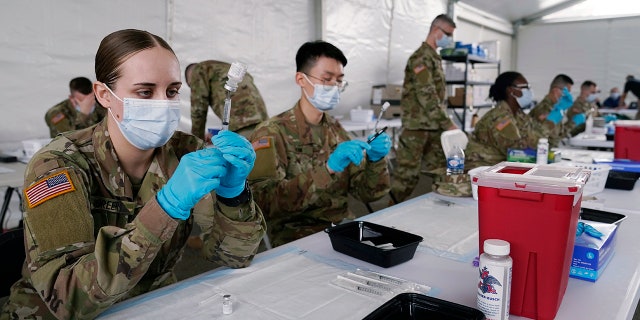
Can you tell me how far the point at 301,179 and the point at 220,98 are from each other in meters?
1.45

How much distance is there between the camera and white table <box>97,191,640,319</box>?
0.90 m

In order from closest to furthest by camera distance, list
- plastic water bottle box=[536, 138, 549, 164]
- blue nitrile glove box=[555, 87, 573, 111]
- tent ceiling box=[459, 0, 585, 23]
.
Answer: plastic water bottle box=[536, 138, 549, 164]
blue nitrile glove box=[555, 87, 573, 111]
tent ceiling box=[459, 0, 585, 23]

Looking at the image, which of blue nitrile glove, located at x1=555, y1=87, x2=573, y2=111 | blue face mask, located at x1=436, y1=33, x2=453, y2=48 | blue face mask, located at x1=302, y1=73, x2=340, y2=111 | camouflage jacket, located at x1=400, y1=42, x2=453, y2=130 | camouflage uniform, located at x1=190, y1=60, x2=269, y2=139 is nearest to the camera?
blue face mask, located at x1=302, y1=73, x2=340, y2=111

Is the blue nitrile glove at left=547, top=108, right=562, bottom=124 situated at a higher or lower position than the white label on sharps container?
higher

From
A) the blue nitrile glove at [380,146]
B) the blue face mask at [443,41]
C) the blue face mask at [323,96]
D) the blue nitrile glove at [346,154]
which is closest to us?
the blue nitrile glove at [346,154]

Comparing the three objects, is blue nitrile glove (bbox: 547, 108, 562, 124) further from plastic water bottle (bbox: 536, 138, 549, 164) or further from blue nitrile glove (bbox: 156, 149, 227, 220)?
blue nitrile glove (bbox: 156, 149, 227, 220)

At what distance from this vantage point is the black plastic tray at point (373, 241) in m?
1.12

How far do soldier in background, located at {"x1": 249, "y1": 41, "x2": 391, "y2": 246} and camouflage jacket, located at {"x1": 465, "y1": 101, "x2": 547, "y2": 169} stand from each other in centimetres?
132

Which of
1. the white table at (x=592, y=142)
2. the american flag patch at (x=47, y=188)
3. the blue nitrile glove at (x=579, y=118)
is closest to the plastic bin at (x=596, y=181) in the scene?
the american flag patch at (x=47, y=188)

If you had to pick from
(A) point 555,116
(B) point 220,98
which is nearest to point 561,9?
(A) point 555,116

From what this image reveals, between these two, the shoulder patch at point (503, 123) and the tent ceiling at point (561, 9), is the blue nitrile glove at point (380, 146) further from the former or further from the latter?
the tent ceiling at point (561, 9)

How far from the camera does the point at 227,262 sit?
112 centimetres

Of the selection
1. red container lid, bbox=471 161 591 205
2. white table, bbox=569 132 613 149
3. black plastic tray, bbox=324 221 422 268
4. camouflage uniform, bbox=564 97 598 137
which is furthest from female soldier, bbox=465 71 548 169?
camouflage uniform, bbox=564 97 598 137

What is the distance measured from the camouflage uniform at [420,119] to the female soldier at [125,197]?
2.88 meters
